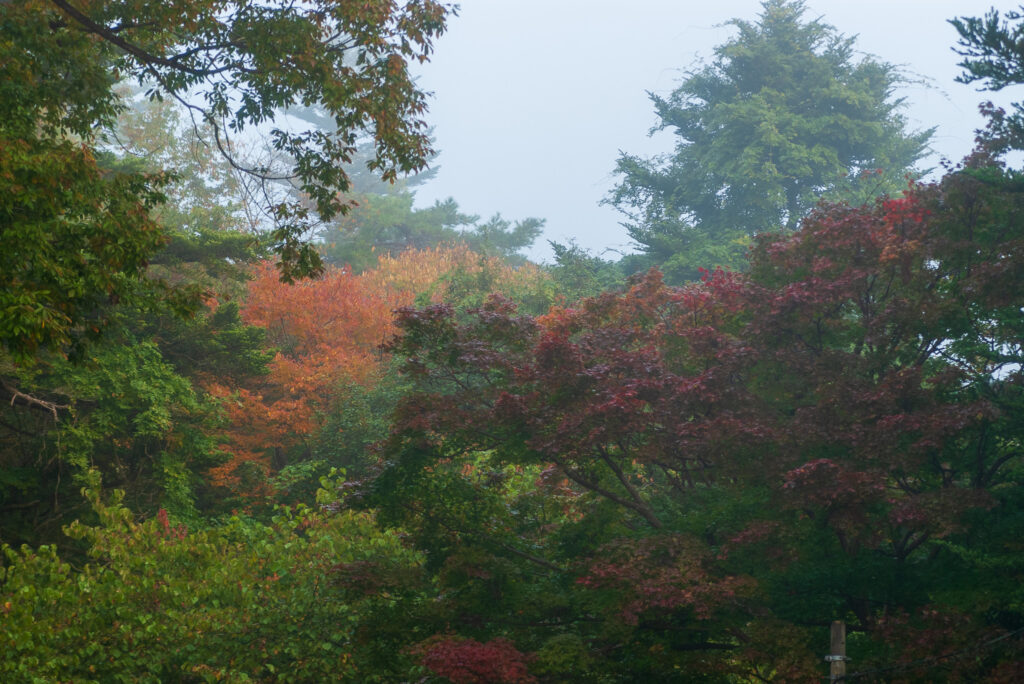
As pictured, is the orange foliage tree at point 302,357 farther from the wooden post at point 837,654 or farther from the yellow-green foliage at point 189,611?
the wooden post at point 837,654

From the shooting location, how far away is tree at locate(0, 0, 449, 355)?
26.9 ft

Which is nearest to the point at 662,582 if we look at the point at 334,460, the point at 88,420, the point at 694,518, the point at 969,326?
the point at 694,518

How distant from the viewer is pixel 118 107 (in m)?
11.4

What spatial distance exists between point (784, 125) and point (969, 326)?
23952 millimetres

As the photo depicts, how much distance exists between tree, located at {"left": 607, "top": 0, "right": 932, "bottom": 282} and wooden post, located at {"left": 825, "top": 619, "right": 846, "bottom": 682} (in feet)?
74.8

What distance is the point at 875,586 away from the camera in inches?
381

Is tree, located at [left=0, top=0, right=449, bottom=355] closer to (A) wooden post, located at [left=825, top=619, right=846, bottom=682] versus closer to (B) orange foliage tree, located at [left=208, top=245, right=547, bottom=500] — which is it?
(A) wooden post, located at [left=825, top=619, right=846, bottom=682]

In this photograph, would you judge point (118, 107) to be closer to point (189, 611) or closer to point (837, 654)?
point (189, 611)

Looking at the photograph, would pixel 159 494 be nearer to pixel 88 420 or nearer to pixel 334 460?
pixel 88 420

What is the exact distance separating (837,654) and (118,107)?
9924 millimetres

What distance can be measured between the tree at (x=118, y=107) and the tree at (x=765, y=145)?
20.6 metres

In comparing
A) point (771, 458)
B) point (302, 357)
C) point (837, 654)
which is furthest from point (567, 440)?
point (302, 357)

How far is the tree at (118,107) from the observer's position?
8.20 meters

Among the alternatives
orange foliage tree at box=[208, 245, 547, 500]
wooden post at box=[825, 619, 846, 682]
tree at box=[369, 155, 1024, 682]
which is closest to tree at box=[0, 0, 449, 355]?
tree at box=[369, 155, 1024, 682]
